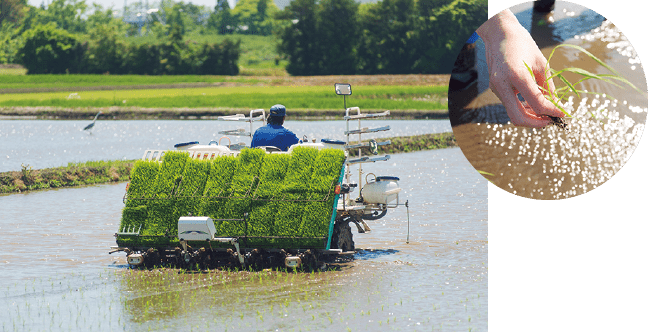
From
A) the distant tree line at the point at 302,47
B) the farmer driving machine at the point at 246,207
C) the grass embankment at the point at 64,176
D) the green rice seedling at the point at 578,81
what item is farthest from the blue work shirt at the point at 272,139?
the distant tree line at the point at 302,47

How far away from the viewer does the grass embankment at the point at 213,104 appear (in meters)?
54.8

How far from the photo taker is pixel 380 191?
11828 mm

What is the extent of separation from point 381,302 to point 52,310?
347 centimetres

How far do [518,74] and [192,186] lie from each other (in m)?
7.00

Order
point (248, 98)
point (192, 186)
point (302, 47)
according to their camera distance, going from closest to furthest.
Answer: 1. point (192, 186)
2. point (248, 98)
3. point (302, 47)

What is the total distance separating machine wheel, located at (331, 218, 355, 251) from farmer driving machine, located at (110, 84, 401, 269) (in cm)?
1

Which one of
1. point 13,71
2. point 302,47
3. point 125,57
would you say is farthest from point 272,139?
point 13,71

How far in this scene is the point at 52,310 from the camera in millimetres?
9219

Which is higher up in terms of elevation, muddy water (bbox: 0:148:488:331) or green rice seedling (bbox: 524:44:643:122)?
green rice seedling (bbox: 524:44:643:122)

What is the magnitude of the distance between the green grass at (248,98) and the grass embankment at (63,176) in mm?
32888

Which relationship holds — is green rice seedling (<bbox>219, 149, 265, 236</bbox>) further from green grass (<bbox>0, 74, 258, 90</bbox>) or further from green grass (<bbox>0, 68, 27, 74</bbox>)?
green grass (<bbox>0, 68, 27, 74</bbox>)

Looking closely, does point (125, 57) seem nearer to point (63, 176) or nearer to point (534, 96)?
point (63, 176)

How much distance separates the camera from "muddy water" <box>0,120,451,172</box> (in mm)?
30719

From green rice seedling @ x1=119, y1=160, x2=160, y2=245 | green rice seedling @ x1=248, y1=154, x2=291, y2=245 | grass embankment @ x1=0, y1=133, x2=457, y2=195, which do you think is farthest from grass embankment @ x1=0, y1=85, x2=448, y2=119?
green rice seedling @ x1=248, y1=154, x2=291, y2=245
